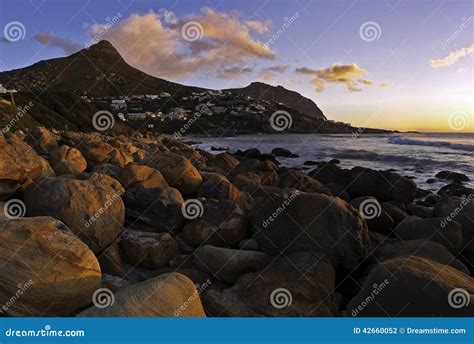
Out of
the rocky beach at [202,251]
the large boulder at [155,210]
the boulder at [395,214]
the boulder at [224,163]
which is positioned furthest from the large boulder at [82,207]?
the boulder at [224,163]

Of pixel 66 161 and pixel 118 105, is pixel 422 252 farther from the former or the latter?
pixel 118 105

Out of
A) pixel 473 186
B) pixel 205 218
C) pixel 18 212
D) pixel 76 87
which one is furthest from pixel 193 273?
pixel 76 87

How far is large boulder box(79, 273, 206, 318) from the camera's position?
17.4ft

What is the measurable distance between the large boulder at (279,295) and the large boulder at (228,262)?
15.6 inches

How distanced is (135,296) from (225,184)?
7.01 m

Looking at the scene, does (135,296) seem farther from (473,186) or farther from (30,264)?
(473,186)

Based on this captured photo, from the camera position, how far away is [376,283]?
21.5ft

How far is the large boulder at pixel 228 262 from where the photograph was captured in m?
7.97

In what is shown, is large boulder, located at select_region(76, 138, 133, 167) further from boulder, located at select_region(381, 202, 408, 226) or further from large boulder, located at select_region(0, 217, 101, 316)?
boulder, located at select_region(381, 202, 408, 226)

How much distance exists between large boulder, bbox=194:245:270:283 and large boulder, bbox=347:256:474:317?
2.22m

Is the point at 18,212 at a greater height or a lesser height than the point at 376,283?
greater

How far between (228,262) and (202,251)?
0.70 metres

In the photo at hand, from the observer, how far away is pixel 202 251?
8.37 metres

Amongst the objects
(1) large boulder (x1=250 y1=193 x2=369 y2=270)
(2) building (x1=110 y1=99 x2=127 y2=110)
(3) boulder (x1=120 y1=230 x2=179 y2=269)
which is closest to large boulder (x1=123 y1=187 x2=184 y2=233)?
(3) boulder (x1=120 y1=230 x2=179 y2=269)
